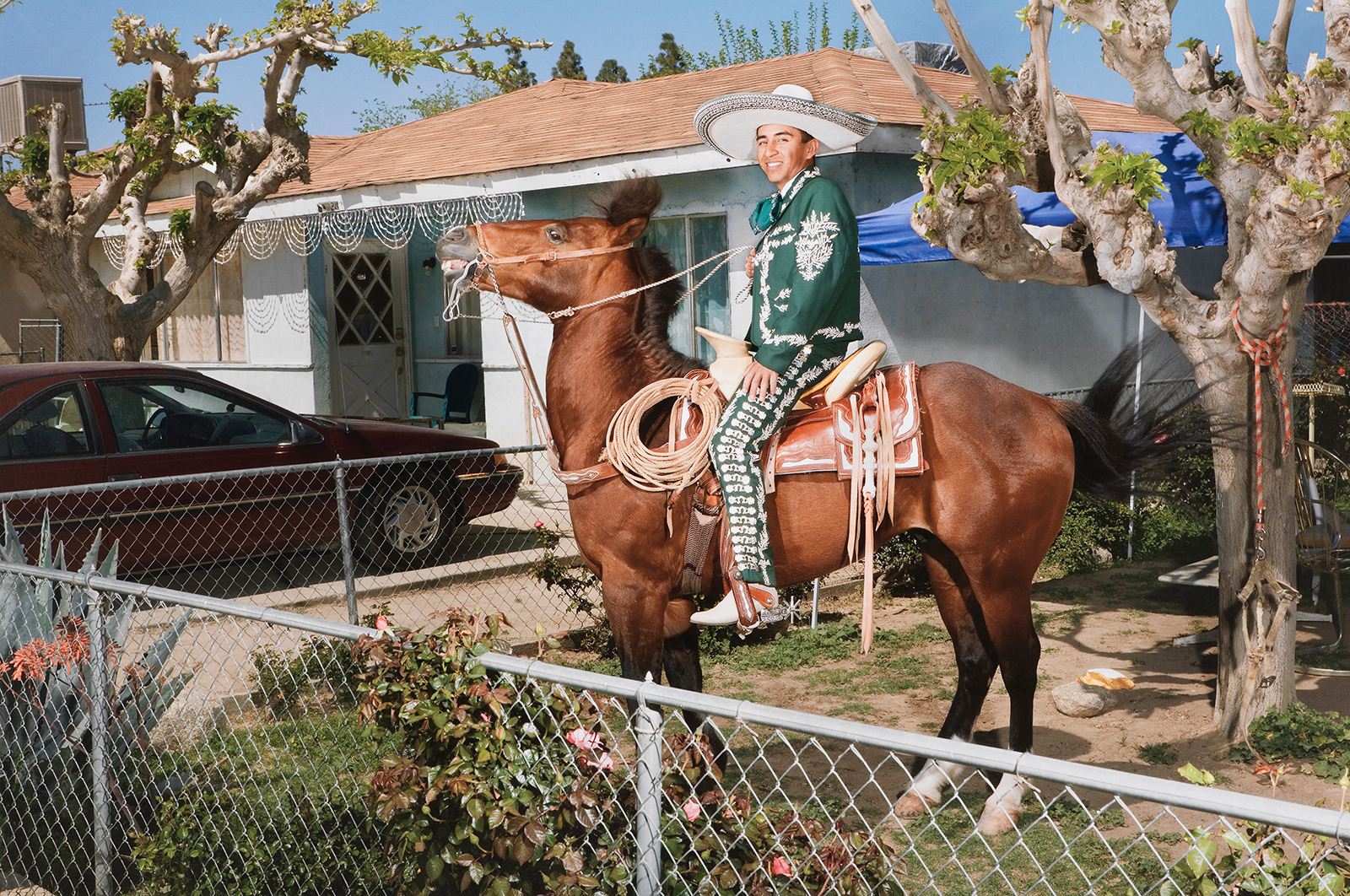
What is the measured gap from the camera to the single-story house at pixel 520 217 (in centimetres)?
950

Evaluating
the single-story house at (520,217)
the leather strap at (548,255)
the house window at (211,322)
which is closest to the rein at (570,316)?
the leather strap at (548,255)

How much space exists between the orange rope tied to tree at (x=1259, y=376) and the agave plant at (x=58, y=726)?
4.26 metres

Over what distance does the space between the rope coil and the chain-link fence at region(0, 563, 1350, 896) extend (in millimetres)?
878

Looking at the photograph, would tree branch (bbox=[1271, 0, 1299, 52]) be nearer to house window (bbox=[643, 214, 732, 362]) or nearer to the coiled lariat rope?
the coiled lariat rope

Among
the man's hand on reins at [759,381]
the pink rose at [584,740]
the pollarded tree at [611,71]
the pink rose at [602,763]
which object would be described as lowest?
the pink rose at [602,763]

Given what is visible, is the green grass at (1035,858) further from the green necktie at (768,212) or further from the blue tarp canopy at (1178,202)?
the blue tarp canopy at (1178,202)

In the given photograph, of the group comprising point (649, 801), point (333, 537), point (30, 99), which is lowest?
point (333, 537)

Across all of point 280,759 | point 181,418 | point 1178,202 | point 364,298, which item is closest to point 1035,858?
point 280,759

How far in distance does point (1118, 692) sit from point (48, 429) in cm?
640

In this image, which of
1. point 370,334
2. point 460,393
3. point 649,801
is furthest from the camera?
point 370,334

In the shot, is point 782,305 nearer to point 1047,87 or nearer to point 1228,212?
point 1047,87

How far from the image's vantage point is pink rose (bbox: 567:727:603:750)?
2.50 m

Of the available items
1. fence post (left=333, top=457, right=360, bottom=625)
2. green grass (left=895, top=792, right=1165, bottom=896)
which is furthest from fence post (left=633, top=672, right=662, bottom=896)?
fence post (left=333, top=457, right=360, bottom=625)

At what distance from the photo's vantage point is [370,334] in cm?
1505
